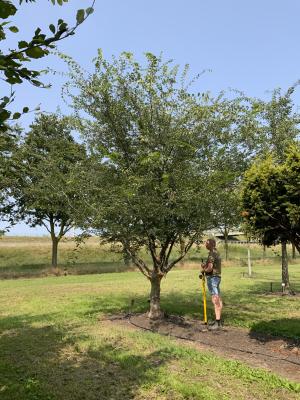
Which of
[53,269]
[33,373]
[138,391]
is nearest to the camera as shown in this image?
[138,391]

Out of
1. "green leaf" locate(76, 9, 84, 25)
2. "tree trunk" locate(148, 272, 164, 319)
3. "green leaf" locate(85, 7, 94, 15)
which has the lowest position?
"tree trunk" locate(148, 272, 164, 319)

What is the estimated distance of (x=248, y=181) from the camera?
Result: 8.73 meters

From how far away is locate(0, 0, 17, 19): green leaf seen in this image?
3.05 meters

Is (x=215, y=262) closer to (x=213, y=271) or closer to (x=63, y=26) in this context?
(x=213, y=271)

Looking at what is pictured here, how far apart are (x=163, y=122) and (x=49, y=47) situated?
7.60 meters

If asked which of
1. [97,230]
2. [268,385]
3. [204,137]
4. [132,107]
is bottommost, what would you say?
[268,385]

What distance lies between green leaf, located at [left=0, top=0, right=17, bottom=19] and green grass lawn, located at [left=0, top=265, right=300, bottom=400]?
15.8 feet

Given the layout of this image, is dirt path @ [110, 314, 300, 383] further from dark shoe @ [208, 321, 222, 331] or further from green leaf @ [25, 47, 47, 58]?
green leaf @ [25, 47, 47, 58]

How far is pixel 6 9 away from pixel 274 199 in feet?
20.9

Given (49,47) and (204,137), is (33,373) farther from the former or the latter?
(204,137)

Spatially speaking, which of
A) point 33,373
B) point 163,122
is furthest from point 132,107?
point 33,373

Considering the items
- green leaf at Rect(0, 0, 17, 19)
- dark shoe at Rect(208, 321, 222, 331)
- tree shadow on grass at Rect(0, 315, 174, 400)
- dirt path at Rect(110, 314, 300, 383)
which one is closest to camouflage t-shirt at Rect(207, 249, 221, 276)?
dark shoe at Rect(208, 321, 222, 331)

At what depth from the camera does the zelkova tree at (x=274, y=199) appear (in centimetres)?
800

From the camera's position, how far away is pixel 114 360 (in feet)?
25.2
